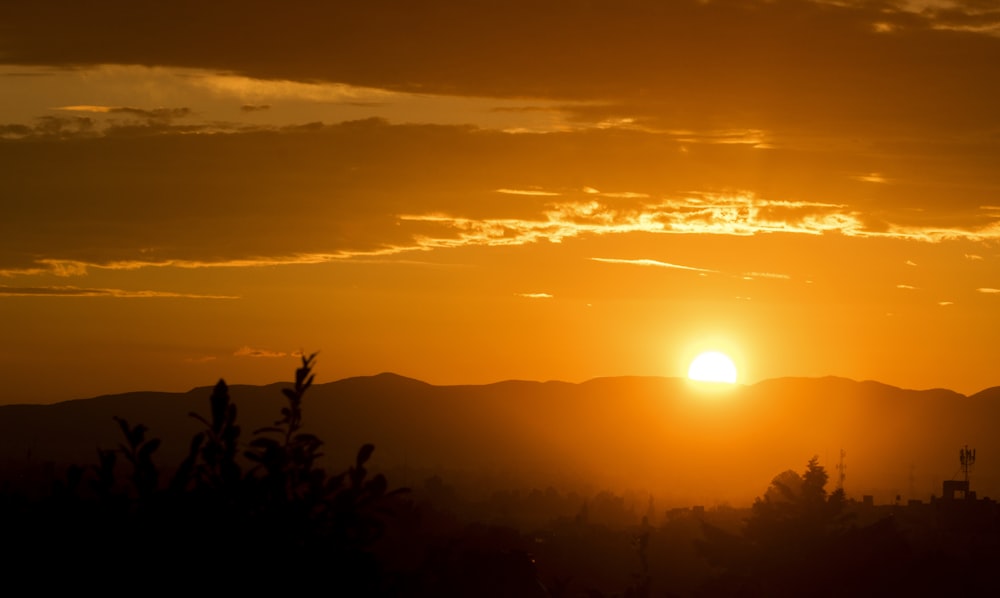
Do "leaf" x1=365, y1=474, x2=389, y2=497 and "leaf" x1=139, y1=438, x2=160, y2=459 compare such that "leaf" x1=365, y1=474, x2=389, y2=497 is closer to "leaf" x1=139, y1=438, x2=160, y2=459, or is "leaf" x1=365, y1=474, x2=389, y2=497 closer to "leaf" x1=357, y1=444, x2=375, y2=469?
"leaf" x1=357, y1=444, x2=375, y2=469

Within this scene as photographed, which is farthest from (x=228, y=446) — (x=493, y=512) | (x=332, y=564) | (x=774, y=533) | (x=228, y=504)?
(x=493, y=512)

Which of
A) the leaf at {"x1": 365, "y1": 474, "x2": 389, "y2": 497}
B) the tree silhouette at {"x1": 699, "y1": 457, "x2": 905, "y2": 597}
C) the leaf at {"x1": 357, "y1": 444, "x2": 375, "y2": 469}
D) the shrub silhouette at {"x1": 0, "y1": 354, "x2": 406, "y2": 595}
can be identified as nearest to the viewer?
the shrub silhouette at {"x1": 0, "y1": 354, "x2": 406, "y2": 595}

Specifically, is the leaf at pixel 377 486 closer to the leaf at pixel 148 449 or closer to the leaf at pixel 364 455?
the leaf at pixel 364 455

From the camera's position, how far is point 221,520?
7.40 metres

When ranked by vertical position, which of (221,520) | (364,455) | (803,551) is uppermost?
(803,551)

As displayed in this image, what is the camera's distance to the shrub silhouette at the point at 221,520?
7.30m

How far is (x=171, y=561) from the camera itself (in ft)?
23.9

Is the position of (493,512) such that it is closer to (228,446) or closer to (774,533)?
(774,533)

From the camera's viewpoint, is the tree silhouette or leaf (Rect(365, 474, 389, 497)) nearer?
leaf (Rect(365, 474, 389, 497))

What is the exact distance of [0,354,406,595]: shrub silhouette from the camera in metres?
7.30

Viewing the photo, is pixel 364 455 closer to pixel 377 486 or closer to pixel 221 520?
pixel 377 486

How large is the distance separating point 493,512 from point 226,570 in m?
126

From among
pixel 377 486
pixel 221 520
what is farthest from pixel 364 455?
pixel 221 520

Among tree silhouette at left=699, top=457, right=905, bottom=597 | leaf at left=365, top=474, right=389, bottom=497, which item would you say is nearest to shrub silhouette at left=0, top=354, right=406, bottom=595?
leaf at left=365, top=474, right=389, bottom=497
